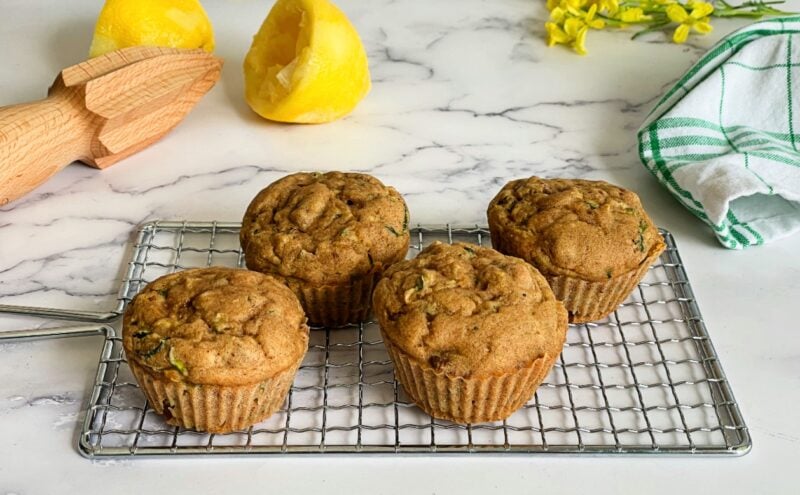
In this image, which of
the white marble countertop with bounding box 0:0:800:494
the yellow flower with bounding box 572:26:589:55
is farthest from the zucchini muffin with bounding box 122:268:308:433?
the yellow flower with bounding box 572:26:589:55

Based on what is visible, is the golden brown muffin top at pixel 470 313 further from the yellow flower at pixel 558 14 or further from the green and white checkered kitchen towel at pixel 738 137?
the yellow flower at pixel 558 14

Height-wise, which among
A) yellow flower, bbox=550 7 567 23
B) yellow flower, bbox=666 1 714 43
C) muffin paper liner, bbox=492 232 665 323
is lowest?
yellow flower, bbox=666 1 714 43

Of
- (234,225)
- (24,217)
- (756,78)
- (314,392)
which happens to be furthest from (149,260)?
(756,78)

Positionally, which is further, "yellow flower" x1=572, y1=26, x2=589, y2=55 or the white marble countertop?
"yellow flower" x1=572, y1=26, x2=589, y2=55

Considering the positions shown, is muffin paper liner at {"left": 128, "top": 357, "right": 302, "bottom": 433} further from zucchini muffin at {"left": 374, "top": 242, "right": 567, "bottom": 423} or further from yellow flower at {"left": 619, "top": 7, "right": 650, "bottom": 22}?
yellow flower at {"left": 619, "top": 7, "right": 650, "bottom": 22}

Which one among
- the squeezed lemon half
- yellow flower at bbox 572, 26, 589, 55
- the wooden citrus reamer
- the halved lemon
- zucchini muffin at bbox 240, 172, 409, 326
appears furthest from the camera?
yellow flower at bbox 572, 26, 589, 55

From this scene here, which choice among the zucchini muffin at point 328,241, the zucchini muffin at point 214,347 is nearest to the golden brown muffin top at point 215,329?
the zucchini muffin at point 214,347

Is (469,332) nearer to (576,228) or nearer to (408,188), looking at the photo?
(576,228)
